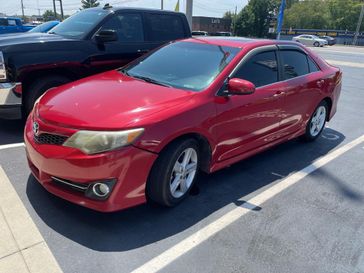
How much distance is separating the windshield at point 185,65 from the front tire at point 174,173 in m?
0.66

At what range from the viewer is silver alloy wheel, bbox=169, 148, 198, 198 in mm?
3217

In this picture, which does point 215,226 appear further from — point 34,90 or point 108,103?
point 34,90

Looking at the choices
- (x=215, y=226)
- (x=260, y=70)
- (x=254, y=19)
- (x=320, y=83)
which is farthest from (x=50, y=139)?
(x=254, y=19)

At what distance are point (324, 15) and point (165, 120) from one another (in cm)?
10003

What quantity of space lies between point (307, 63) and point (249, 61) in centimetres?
155

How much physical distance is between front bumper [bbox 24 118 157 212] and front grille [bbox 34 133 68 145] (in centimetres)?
4

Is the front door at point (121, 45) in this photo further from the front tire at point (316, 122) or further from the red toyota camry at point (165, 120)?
the front tire at point (316, 122)

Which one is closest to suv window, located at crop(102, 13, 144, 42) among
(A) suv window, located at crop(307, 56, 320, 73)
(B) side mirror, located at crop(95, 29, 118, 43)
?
(B) side mirror, located at crop(95, 29, 118, 43)

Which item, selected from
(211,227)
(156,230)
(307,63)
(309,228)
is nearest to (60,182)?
(156,230)

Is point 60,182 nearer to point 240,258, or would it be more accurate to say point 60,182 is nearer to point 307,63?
point 240,258

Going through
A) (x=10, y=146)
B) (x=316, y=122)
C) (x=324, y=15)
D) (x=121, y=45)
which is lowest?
(x=10, y=146)

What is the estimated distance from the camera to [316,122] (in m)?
5.39

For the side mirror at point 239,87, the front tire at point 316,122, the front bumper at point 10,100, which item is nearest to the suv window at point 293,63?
the front tire at point 316,122

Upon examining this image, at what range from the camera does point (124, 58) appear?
18.7ft
